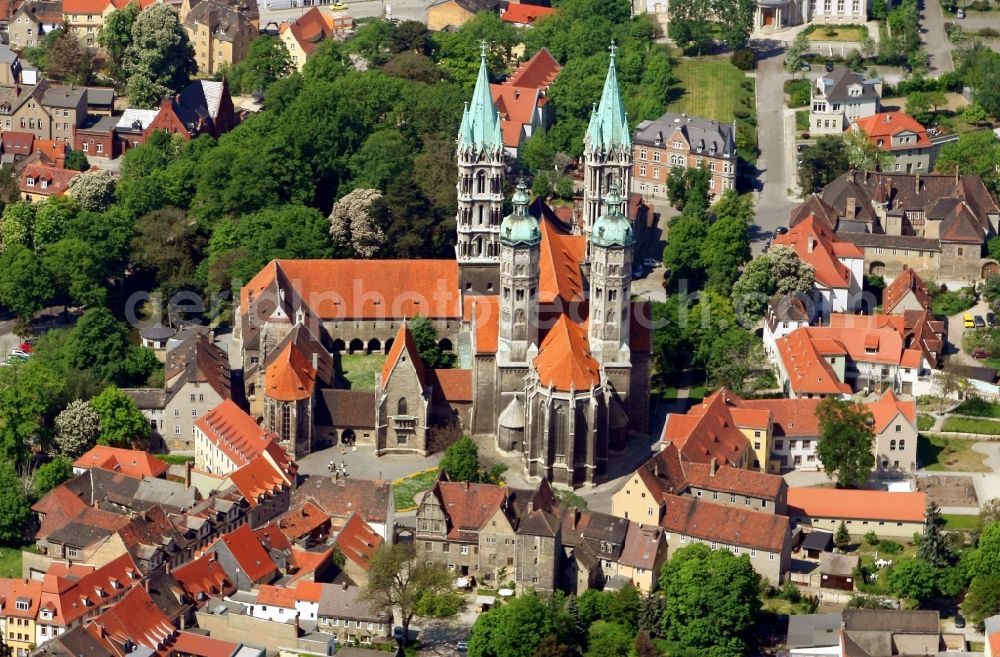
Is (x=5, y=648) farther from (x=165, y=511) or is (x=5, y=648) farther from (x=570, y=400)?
(x=570, y=400)

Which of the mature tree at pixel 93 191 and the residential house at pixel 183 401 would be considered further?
the mature tree at pixel 93 191

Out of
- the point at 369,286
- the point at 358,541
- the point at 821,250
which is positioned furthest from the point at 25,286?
the point at 821,250

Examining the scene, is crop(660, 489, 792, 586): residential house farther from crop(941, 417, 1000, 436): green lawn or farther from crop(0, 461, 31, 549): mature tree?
crop(0, 461, 31, 549): mature tree

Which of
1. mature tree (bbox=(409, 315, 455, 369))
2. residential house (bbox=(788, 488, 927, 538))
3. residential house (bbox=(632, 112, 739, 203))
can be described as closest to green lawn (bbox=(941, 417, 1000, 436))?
residential house (bbox=(788, 488, 927, 538))

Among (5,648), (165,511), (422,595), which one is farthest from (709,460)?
(5,648)

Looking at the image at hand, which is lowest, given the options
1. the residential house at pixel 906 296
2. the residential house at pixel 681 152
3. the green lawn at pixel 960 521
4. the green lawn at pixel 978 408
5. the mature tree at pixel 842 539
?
the mature tree at pixel 842 539

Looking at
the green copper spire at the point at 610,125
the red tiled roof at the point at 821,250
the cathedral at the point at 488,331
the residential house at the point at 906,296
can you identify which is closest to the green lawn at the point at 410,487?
the cathedral at the point at 488,331

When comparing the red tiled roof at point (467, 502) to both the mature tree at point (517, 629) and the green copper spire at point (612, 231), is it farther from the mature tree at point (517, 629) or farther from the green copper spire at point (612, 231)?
the green copper spire at point (612, 231)
